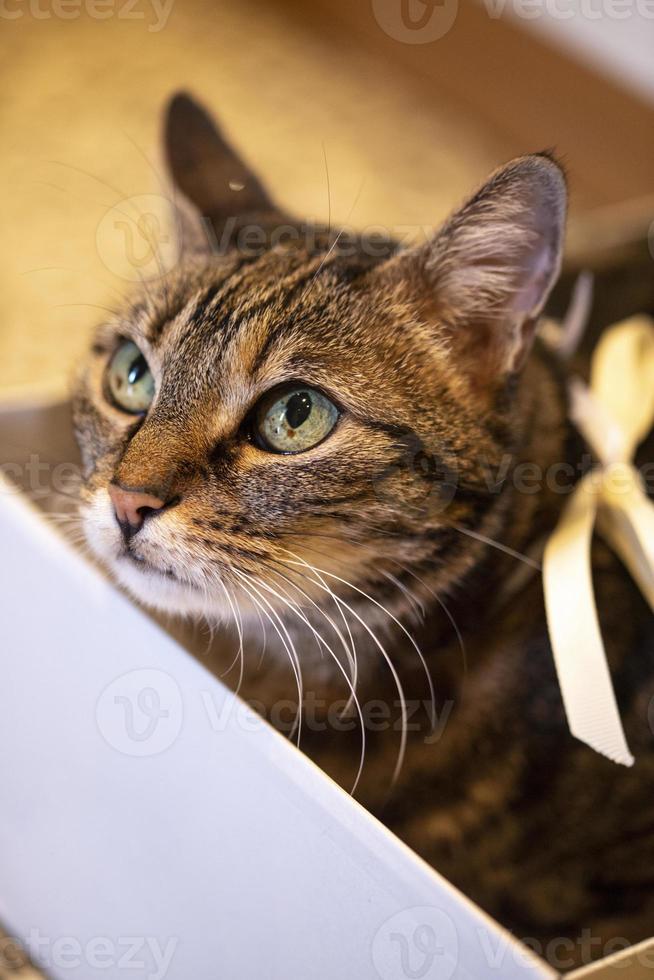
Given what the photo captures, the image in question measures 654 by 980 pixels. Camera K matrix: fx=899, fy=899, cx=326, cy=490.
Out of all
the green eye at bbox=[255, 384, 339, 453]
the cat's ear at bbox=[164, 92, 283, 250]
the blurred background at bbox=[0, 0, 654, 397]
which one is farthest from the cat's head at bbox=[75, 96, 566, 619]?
the blurred background at bbox=[0, 0, 654, 397]

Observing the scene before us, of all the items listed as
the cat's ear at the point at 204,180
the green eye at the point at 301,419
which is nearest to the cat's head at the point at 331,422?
the green eye at the point at 301,419

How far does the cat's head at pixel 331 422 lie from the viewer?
658 mm

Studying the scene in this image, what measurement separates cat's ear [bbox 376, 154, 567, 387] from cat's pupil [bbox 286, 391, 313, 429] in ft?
0.43

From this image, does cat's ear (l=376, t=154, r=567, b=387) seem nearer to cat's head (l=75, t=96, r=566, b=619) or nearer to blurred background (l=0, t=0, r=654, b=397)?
cat's head (l=75, t=96, r=566, b=619)

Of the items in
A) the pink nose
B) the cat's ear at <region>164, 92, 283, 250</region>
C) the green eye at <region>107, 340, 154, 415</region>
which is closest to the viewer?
the pink nose

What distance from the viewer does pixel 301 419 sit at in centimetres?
68

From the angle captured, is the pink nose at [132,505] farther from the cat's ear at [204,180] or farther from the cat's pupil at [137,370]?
the cat's ear at [204,180]

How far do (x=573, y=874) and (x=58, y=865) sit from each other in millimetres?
431

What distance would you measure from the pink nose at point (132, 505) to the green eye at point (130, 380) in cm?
11

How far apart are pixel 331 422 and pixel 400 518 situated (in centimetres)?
9

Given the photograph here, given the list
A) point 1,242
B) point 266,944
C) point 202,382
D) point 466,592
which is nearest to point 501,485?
point 466,592

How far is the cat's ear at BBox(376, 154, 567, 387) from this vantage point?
65cm

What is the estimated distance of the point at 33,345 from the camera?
58.0 inches

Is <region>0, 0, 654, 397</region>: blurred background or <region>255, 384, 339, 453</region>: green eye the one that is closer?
<region>255, 384, 339, 453</region>: green eye
